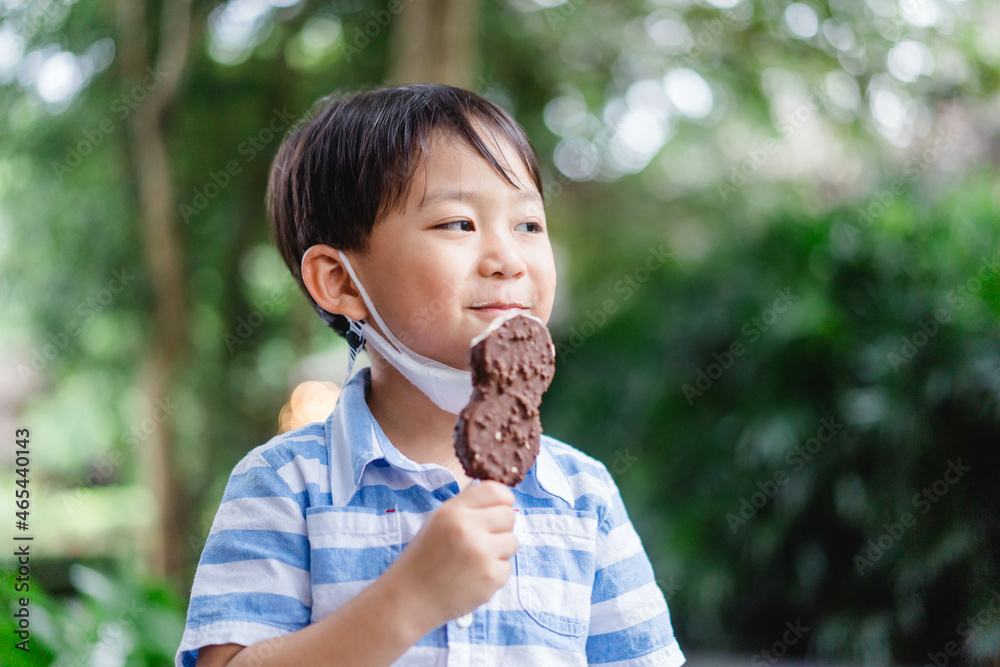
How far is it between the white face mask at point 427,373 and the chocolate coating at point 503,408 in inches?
3.7

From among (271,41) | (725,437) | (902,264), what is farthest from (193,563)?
(902,264)

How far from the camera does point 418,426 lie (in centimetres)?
152

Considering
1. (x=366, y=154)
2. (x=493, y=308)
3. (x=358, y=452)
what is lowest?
(x=358, y=452)

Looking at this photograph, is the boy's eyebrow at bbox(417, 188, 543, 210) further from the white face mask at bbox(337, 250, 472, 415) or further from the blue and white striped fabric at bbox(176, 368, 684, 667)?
the blue and white striped fabric at bbox(176, 368, 684, 667)

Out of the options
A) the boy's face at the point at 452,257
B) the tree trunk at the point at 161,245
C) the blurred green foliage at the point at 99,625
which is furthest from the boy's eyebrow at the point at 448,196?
the tree trunk at the point at 161,245

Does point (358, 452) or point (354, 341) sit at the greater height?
point (354, 341)

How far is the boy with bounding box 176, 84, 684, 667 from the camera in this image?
1190mm

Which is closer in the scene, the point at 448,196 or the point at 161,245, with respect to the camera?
the point at 448,196

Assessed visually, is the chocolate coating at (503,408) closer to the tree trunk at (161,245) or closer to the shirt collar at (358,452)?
the shirt collar at (358,452)

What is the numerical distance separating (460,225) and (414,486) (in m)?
0.47

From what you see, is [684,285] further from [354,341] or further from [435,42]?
[354,341]

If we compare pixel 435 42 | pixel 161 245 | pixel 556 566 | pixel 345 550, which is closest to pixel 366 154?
pixel 345 550

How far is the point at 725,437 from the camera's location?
412 cm

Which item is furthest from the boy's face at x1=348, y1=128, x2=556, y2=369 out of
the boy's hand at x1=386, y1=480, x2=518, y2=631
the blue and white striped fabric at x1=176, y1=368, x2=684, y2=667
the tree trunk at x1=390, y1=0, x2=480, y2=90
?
the tree trunk at x1=390, y1=0, x2=480, y2=90
